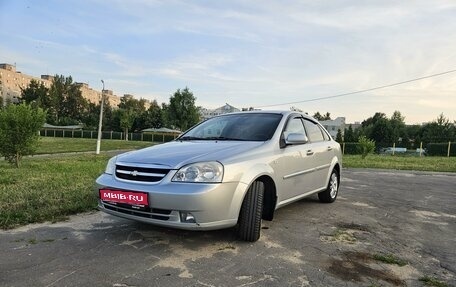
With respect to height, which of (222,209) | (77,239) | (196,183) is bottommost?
(77,239)

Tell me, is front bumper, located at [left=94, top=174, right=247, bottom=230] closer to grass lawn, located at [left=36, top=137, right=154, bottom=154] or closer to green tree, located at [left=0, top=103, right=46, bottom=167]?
green tree, located at [left=0, top=103, right=46, bottom=167]

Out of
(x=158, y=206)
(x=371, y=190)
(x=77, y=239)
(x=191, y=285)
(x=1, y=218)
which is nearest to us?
(x=191, y=285)

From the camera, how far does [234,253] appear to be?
381 centimetres

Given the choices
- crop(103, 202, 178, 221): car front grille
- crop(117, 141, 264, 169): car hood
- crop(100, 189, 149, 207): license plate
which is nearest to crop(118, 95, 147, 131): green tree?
crop(117, 141, 264, 169): car hood

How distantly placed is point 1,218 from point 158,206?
8.03 feet

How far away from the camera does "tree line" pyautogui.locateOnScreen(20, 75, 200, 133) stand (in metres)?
52.8

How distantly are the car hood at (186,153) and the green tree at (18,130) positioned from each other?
838 centimetres

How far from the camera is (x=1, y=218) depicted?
4.80m

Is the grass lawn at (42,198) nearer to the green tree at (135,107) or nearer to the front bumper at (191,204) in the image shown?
the front bumper at (191,204)

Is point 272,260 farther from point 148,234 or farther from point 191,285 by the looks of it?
point 148,234

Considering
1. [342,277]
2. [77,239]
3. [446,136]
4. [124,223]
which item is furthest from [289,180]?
[446,136]

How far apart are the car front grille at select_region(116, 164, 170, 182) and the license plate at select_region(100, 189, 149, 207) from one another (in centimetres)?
16

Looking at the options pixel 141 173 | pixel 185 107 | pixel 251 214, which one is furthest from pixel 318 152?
pixel 185 107

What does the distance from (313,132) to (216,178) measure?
2.74 meters
